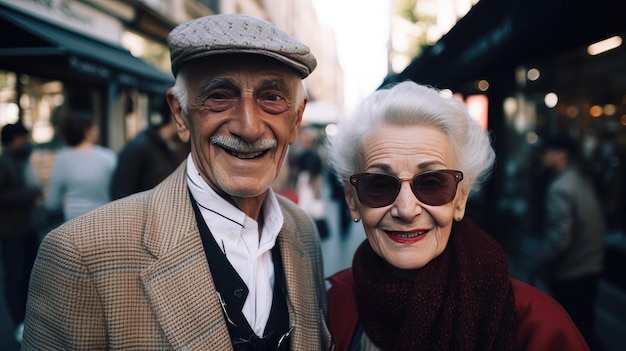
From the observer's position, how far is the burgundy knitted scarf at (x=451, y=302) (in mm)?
1515

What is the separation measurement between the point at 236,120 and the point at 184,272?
50cm

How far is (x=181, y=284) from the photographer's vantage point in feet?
4.59

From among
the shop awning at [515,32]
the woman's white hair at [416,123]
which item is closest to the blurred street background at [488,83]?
the shop awning at [515,32]

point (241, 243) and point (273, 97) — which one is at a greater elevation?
point (273, 97)

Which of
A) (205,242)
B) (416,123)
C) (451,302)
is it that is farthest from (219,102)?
(451,302)

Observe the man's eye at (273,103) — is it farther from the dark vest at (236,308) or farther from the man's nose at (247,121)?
the dark vest at (236,308)

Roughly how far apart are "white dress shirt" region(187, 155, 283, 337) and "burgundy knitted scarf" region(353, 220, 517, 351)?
0.39 m

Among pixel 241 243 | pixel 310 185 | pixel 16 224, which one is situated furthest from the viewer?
pixel 310 185

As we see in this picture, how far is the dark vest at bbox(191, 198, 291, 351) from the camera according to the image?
145 cm

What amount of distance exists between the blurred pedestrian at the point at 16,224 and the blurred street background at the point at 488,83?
14 centimetres

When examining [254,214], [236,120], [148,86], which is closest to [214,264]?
[254,214]

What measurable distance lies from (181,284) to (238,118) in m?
0.55

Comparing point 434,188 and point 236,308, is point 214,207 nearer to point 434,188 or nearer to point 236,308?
point 236,308

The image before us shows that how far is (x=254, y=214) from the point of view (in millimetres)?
1673
